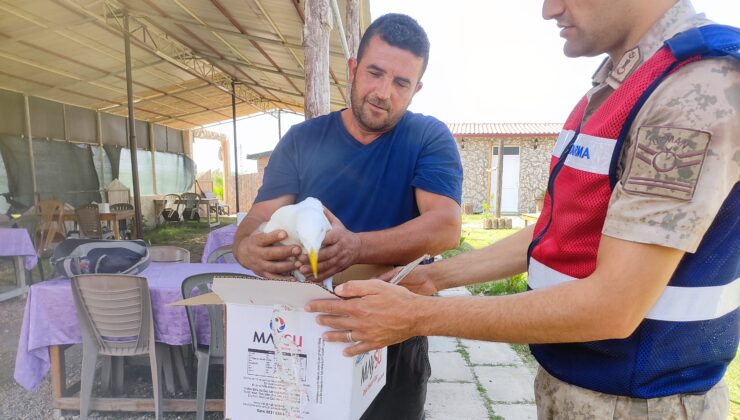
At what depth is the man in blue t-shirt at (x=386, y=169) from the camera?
169 centimetres

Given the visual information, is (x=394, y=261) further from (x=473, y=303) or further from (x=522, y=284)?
(x=522, y=284)

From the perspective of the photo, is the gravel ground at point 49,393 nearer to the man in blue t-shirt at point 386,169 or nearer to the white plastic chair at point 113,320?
the white plastic chair at point 113,320

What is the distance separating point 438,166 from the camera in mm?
1695

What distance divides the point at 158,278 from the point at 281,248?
2813 millimetres

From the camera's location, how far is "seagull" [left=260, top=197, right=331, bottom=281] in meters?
1.15

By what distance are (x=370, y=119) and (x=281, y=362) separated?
3.45ft

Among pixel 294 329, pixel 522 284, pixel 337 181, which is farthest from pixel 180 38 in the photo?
pixel 294 329

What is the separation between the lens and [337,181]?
1728 mm

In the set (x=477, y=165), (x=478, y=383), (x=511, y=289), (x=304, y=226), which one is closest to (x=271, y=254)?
(x=304, y=226)

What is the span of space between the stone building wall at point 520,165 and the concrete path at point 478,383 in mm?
13535

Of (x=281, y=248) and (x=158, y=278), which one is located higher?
(x=281, y=248)

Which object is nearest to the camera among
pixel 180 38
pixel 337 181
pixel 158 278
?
pixel 337 181

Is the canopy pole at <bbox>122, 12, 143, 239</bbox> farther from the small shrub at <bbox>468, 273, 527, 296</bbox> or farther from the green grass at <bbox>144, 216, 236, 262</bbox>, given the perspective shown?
the small shrub at <bbox>468, 273, 527, 296</bbox>

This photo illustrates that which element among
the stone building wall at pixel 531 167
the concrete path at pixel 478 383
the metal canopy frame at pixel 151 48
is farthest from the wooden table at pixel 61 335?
the stone building wall at pixel 531 167
